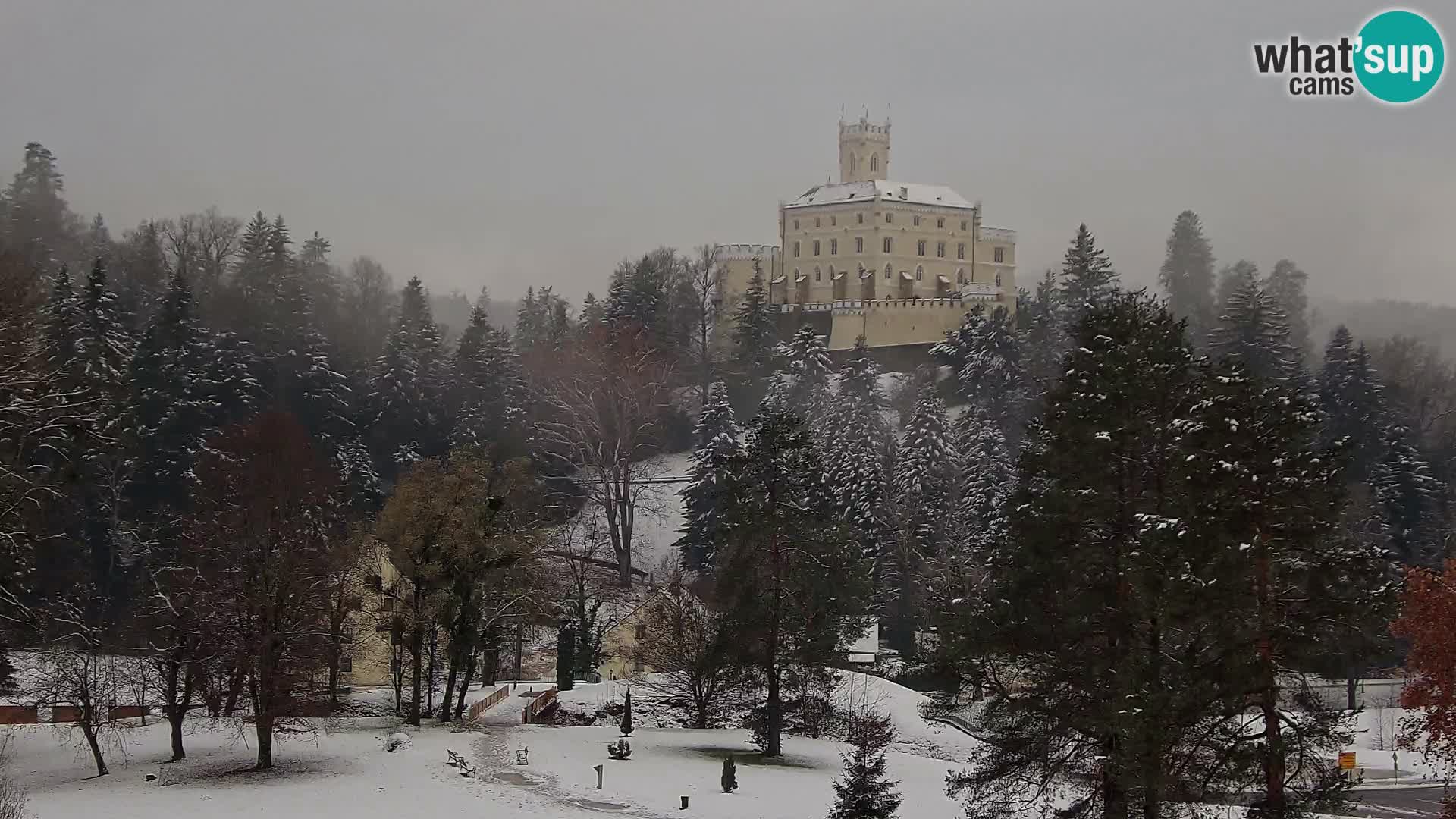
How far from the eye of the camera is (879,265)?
338 feet

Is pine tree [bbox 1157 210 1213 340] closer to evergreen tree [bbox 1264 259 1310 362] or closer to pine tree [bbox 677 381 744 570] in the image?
evergreen tree [bbox 1264 259 1310 362]

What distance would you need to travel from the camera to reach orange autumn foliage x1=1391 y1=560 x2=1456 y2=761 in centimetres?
1936

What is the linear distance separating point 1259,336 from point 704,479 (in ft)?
95.4

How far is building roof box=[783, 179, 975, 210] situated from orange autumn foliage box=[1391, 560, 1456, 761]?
8632cm

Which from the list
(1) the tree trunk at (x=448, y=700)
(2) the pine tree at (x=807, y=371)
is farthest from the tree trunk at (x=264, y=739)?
(2) the pine tree at (x=807, y=371)

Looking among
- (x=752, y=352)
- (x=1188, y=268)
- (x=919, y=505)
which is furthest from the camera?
(x=1188, y=268)

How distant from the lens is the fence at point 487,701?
37812 mm

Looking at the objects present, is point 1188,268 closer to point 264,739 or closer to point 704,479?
point 704,479

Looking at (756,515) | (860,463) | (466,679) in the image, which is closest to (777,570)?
(756,515)

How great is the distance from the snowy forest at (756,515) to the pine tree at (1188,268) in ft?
24.3

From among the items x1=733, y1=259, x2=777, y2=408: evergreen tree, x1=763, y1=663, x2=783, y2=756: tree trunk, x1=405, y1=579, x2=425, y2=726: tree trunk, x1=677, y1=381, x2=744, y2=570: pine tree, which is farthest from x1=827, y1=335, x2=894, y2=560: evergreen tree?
x1=405, y1=579, x2=425, y2=726: tree trunk

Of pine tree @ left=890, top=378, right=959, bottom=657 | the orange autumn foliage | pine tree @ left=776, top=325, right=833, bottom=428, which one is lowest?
the orange autumn foliage

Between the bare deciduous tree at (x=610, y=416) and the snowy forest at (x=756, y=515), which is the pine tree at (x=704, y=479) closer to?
the snowy forest at (x=756, y=515)

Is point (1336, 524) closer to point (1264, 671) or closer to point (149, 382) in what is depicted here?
point (1264, 671)
